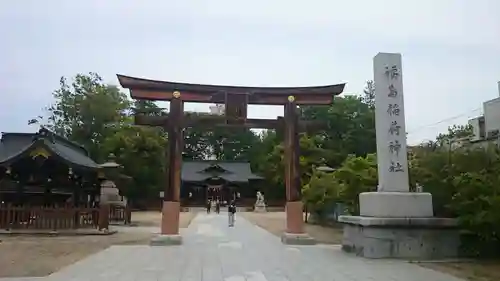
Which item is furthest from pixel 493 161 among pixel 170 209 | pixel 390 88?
pixel 170 209

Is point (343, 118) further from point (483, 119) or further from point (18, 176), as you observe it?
point (18, 176)

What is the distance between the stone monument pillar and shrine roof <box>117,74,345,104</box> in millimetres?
5272

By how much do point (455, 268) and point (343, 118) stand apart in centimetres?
4218

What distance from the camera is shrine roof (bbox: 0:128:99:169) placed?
20.3 metres

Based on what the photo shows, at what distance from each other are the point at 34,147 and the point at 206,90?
8643 millimetres

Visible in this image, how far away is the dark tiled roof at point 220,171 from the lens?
2218 inches

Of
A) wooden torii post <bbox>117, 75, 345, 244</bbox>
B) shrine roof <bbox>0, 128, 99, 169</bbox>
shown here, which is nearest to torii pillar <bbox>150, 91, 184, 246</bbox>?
wooden torii post <bbox>117, 75, 345, 244</bbox>

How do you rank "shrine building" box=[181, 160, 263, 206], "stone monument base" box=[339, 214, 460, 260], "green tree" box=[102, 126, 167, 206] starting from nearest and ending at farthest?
1. "stone monument base" box=[339, 214, 460, 260]
2. "green tree" box=[102, 126, 167, 206]
3. "shrine building" box=[181, 160, 263, 206]

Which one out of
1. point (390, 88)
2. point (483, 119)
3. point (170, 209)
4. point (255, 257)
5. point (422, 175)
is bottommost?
point (255, 257)

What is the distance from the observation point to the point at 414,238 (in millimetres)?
11156

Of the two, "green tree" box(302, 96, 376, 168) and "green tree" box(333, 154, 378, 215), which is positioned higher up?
"green tree" box(302, 96, 376, 168)

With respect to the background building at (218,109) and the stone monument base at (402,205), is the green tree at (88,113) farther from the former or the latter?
the stone monument base at (402,205)

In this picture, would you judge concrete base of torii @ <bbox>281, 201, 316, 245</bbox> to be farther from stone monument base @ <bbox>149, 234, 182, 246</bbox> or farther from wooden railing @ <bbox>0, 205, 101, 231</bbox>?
wooden railing @ <bbox>0, 205, 101, 231</bbox>

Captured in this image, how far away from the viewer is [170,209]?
15844 mm
